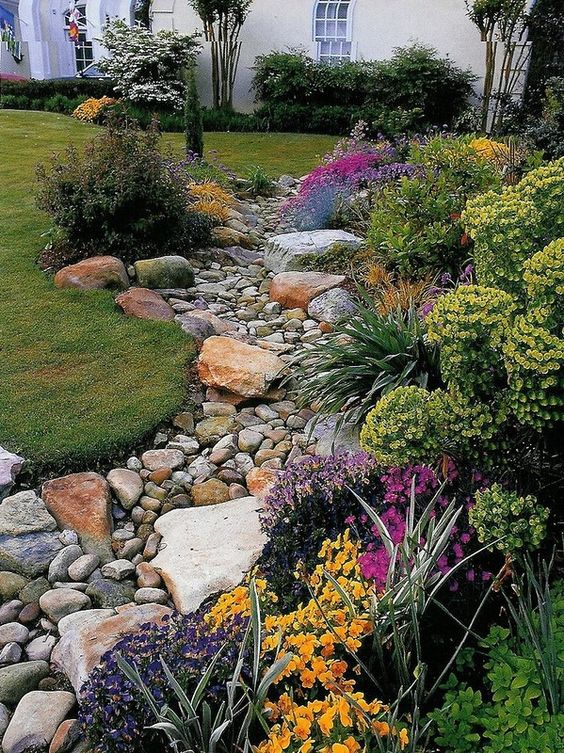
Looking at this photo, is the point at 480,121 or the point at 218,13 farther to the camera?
the point at 218,13

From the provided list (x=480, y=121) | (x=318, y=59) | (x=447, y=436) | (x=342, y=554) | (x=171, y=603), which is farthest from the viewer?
(x=318, y=59)

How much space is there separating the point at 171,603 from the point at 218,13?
14.8 metres

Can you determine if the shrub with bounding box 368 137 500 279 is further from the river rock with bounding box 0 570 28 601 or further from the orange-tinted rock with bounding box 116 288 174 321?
the river rock with bounding box 0 570 28 601

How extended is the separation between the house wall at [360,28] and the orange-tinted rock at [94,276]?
37.4 feet

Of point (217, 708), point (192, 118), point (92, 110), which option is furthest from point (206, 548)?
point (92, 110)

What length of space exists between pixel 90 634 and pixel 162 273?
3.96 meters

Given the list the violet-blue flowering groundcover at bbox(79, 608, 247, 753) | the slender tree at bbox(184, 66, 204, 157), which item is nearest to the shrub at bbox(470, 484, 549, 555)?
the violet-blue flowering groundcover at bbox(79, 608, 247, 753)

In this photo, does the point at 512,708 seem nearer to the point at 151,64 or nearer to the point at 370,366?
the point at 370,366

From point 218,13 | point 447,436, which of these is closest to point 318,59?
point 218,13

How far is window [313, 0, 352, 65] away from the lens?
1566cm

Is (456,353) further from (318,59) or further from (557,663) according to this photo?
(318,59)

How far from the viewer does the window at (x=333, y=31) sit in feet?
51.4

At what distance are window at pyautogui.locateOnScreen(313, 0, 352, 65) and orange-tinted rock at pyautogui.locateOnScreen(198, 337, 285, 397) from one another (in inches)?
507

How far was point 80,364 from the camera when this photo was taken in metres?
4.77
